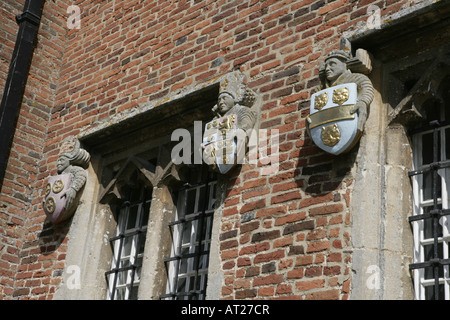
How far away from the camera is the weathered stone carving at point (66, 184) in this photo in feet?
23.3

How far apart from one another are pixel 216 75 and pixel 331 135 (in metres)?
1.71

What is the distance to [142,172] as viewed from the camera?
273 inches

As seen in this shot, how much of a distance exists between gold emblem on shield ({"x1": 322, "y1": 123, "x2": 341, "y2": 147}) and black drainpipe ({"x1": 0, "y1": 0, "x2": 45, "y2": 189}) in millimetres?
3945

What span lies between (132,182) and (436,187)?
326 cm

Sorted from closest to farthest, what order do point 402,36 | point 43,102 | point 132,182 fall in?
1. point 402,36
2. point 132,182
3. point 43,102

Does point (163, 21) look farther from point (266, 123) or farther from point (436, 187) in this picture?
point (436, 187)

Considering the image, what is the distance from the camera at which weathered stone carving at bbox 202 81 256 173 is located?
5.72 metres

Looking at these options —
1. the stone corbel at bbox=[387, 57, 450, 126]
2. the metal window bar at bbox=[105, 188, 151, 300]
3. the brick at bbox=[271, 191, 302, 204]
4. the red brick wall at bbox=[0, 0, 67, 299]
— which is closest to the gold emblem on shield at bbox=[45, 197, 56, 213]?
the red brick wall at bbox=[0, 0, 67, 299]

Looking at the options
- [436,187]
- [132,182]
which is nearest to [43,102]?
[132,182]

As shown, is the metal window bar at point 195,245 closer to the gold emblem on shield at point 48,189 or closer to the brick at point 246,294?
the brick at point 246,294

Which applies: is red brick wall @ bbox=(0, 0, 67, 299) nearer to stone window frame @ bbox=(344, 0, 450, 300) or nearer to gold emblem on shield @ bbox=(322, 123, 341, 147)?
gold emblem on shield @ bbox=(322, 123, 341, 147)

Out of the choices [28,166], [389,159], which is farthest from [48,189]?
[389,159]

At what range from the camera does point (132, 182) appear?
281 inches

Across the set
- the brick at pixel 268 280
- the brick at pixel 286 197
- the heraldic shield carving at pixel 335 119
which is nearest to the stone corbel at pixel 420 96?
the heraldic shield carving at pixel 335 119
